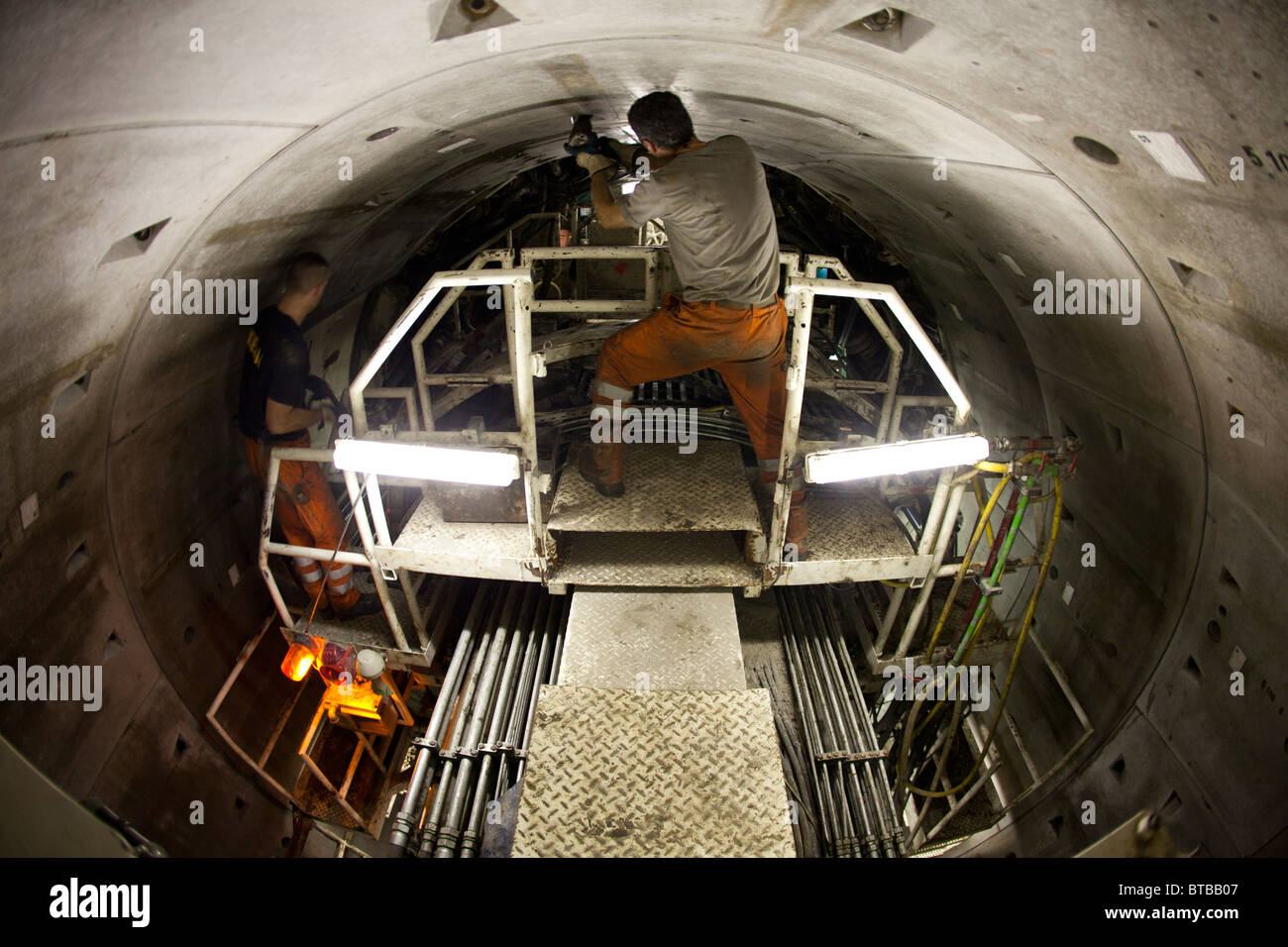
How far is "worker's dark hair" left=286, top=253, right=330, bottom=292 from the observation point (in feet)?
16.2

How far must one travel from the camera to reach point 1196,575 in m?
3.94

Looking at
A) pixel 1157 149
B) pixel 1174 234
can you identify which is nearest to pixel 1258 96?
pixel 1157 149

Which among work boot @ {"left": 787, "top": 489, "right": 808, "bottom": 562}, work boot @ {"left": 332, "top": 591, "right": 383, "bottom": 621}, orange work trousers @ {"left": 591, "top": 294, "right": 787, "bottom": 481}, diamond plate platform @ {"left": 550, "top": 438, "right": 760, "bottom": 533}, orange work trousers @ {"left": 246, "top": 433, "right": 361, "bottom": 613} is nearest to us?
orange work trousers @ {"left": 591, "top": 294, "right": 787, "bottom": 481}

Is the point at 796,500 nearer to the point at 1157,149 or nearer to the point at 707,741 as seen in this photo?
the point at 707,741

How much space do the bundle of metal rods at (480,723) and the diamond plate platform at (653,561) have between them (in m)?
0.62

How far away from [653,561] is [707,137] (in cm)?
389

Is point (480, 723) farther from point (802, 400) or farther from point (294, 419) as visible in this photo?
point (802, 400)

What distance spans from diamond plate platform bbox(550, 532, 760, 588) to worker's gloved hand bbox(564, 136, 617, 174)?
2636 mm

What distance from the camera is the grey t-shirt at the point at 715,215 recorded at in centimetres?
379

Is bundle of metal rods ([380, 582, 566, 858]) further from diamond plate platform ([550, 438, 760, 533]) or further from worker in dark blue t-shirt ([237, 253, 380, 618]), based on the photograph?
worker in dark blue t-shirt ([237, 253, 380, 618])

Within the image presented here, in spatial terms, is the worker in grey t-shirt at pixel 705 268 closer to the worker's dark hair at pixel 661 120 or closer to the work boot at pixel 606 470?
the worker's dark hair at pixel 661 120

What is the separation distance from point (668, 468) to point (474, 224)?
4.29m

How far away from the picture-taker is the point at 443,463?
12.7 ft

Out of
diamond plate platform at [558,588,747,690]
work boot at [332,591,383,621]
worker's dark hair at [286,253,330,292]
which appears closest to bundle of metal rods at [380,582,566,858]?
diamond plate platform at [558,588,747,690]
